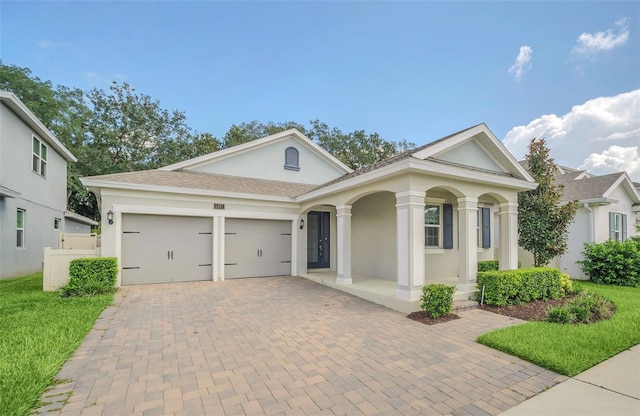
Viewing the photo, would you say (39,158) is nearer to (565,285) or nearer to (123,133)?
(123,133)

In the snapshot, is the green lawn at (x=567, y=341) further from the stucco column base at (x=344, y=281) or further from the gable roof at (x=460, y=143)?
the stucco column base at (x=344, y=281)

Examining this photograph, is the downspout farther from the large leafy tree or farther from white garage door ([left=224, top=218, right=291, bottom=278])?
white garage door ([left=224, top=218, right=291, bottom=278])

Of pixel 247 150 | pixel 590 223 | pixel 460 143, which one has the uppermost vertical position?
pixel 247 150

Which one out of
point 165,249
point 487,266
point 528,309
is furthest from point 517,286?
point 165,249

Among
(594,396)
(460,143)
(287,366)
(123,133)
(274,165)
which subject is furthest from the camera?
(123,133)

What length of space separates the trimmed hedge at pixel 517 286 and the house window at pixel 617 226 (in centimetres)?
786

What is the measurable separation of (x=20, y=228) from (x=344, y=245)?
12.6m

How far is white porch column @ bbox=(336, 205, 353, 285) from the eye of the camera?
28.0ft

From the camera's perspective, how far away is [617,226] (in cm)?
1295

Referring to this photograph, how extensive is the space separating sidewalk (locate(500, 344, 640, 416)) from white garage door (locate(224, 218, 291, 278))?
8.71 m

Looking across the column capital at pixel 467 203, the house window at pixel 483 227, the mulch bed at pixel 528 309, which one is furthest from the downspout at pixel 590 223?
the column capital at pixel 467 203

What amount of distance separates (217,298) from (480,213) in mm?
9348

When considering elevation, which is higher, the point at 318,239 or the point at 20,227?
the point at 20,227

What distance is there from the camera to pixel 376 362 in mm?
3910
